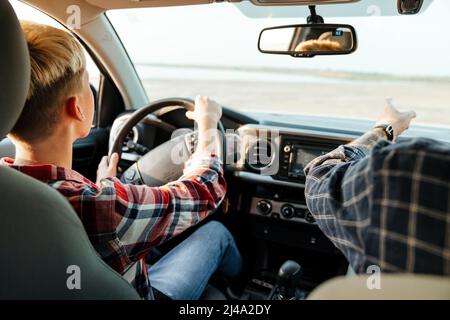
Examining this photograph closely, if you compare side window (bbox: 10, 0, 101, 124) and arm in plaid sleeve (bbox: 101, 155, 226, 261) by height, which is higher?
side window (bbox: 10, 0, 101, 124)

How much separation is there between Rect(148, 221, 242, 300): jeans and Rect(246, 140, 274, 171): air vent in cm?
46

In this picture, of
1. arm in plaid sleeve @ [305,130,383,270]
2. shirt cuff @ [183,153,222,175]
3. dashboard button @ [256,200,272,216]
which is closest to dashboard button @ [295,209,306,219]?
dashboard button @ [256,200,272,216]

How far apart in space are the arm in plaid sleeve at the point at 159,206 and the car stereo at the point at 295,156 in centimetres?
113

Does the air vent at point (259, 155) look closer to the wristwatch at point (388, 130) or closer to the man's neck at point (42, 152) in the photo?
the wristwatch at point (388, 130)

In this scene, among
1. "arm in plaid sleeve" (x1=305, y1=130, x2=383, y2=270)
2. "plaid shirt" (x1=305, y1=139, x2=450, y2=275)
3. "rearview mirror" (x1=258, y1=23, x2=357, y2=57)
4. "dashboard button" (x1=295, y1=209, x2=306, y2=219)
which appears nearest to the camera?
"plaid shirt" (x1=305, y1=139, x2=450, y2=275)

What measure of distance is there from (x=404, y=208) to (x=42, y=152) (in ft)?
3.63

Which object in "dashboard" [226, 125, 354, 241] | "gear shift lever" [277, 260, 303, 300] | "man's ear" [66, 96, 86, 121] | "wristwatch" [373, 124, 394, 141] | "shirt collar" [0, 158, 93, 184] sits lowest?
"gear shift lever" [277, 260, 303, 300]

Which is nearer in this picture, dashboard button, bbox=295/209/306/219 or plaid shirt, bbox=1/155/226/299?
plaid shirt, bbox=1/155/226/299

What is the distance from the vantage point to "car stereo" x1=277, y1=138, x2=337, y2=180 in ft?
9.27

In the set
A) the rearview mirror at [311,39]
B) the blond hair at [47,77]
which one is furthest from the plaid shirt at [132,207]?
the rearview mirror at [311,39]

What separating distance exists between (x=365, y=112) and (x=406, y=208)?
2771mm

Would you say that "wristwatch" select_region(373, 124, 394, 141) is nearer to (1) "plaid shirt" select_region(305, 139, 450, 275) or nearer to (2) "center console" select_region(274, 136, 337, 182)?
(1) "plaid shirt" select_region(305, 139, 450, 275)

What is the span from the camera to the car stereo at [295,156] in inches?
111
